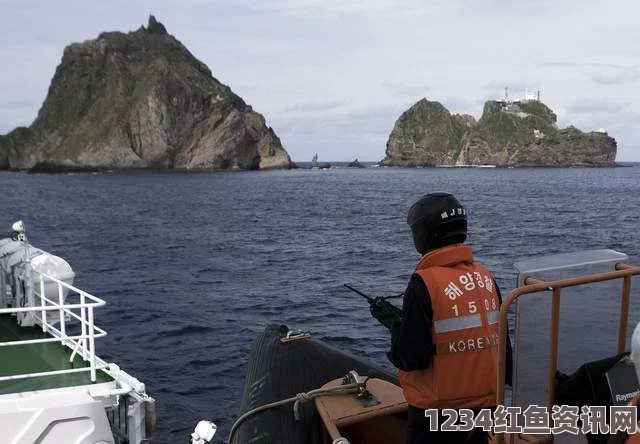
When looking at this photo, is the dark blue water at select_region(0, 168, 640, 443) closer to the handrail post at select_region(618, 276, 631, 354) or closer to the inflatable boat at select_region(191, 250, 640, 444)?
the inflatable boat at select_region(191, 250, 640, 444)

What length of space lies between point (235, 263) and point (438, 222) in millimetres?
25950

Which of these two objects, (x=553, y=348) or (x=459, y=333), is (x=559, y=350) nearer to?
(x=553, y=348)

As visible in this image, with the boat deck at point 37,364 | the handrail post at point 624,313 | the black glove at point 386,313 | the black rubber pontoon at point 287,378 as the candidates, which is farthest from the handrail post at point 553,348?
the boat deck at point 37,364

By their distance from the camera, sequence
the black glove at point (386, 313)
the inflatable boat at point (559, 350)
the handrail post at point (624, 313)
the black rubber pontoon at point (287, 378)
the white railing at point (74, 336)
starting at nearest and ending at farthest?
1. the inflatable boat at point (559, 350)
2. the black glove at point (386, 313)
3. the handrail post at point (624, 313)
4. the black rubber pontoon at point (287, 378)
5. the white railing at point (74, 336)

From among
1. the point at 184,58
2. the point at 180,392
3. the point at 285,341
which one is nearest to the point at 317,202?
the point at 180,392

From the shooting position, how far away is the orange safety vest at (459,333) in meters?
3.58

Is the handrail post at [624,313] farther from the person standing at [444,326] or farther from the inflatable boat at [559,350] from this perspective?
the person standing at [444,326]

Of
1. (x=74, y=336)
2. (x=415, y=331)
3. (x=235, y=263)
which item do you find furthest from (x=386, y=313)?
(x=235, y=263)

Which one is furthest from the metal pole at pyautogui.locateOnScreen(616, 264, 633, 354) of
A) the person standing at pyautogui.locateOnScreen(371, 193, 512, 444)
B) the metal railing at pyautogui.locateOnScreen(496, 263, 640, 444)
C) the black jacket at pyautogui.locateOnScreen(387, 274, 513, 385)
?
the black jacket at pyautogui.locateOnScreen(387, 274, 513, 385)

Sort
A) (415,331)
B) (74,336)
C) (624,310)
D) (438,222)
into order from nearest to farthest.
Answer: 1. (415,331)
2. (438,222)
3. (624,310)
4. (74,336)

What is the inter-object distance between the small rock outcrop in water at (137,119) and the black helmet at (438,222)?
155281mm

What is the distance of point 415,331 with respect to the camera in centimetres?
355

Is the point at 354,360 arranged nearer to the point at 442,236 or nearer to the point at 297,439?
the point at 297,439

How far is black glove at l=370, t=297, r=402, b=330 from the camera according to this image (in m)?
3.82
